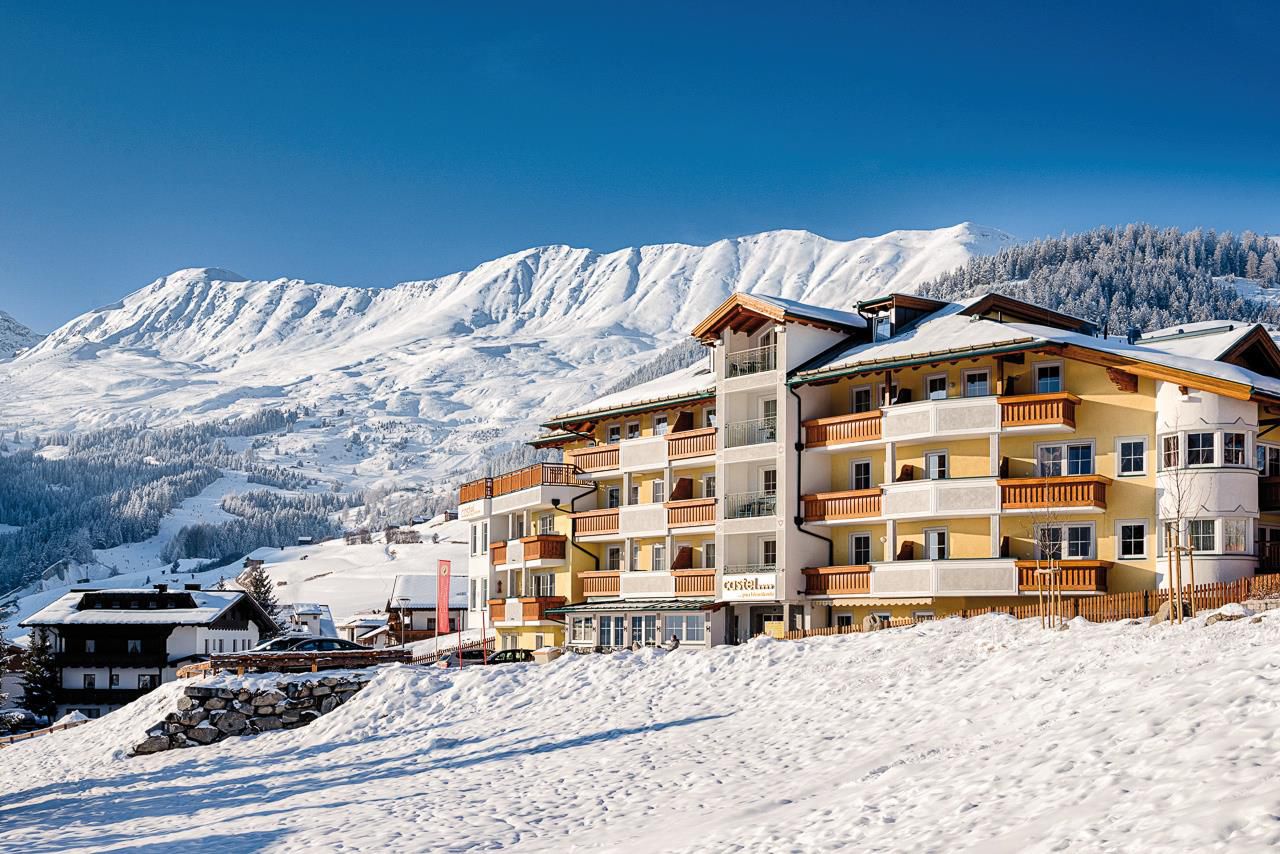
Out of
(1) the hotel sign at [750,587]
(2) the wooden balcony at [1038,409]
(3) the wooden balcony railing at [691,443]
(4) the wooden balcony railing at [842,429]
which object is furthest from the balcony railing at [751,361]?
(2) the wooden balcony at [1038,409]

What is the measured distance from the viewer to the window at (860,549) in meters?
52.9

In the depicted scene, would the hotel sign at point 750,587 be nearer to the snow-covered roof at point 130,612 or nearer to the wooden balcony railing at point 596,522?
the wooden balcony railing at point 596,522

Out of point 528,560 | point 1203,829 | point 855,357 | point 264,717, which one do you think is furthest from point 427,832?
point 528,560

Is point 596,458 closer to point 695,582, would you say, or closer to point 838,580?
point 695,582

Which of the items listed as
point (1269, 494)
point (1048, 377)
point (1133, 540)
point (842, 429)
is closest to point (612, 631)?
point (842, 429)

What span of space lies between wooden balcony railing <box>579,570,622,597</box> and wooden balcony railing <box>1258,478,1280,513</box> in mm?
27167

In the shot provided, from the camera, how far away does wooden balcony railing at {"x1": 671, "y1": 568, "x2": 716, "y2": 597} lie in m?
57.0

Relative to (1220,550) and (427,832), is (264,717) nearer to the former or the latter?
(427,832)

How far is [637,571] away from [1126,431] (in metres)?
23.4

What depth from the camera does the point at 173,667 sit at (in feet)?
356

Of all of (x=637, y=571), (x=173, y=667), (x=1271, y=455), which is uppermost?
(x=1271, y=455)

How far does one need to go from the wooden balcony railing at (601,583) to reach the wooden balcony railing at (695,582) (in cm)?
435

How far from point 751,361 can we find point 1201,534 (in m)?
19.4

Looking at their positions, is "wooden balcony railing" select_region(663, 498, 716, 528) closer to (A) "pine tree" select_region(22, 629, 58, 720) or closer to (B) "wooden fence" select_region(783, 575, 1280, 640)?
(B) "wooden fence" select_region(783, 575, 1280, 640)
